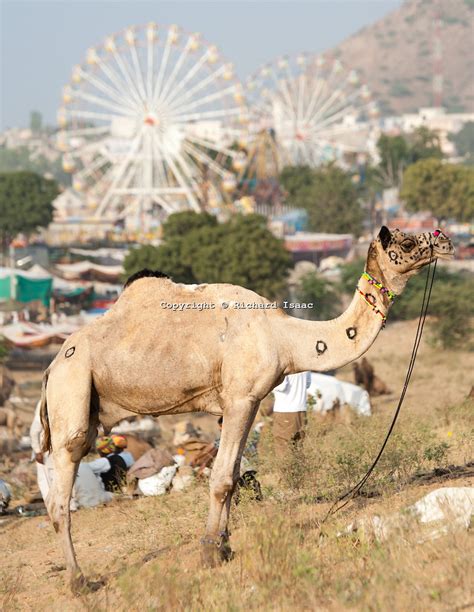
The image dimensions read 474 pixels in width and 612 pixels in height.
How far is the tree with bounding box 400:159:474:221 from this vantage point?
7200 cm

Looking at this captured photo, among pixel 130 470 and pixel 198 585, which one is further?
pixel 130 470

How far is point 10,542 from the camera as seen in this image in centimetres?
979

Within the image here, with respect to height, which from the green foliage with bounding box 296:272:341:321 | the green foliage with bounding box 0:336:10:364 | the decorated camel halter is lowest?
the green foliage with bounding box 296:272:341:321

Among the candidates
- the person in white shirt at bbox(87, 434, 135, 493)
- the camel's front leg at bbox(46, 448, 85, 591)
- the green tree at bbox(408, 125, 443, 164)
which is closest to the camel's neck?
the camel's front leg at bbox(46, 448, 85, 591)

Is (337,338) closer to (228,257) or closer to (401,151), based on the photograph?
(228,257)

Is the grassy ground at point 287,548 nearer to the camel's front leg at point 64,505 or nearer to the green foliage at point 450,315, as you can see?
the camel's front leg at point 64,505

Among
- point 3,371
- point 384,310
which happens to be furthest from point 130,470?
point 3,371

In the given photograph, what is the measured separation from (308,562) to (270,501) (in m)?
2.37

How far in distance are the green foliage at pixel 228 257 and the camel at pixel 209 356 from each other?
1379 inches

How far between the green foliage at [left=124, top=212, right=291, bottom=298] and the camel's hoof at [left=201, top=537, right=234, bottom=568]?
35504mm

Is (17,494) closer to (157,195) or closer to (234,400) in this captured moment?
(234,400)

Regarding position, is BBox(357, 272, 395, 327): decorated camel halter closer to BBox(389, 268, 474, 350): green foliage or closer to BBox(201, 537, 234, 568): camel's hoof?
BBox(201, 537, 234, 568): camel's hoof

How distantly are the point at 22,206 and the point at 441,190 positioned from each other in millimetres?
28948

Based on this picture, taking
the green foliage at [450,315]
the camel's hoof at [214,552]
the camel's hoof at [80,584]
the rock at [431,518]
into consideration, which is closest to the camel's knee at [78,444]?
the camel's hoof at [80,584]
